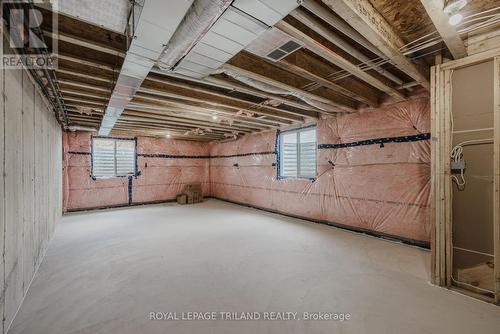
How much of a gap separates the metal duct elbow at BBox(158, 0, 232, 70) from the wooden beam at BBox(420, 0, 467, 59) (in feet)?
4.34

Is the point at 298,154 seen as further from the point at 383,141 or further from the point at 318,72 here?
the point at 318,72

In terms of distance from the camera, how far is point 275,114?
405 cm

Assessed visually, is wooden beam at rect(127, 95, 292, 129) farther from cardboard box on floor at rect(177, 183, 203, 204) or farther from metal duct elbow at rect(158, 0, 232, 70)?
cardboard box on floor at rect(177, 183, 203, 204)

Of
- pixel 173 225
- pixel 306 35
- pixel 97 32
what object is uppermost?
pixel 97 32

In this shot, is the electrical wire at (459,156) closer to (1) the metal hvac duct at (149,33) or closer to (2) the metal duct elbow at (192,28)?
(2) the metal duct elbow at (192,28)

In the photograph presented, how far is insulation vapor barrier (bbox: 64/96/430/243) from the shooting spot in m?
3.20

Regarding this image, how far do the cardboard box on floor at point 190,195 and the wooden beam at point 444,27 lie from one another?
6604mm

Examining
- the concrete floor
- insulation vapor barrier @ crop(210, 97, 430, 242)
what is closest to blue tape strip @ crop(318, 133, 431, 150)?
insulation vapor barrier @ crop(210, 97, 430, 242)

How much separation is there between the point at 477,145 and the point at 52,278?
14.3 ft

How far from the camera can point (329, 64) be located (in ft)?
8.16

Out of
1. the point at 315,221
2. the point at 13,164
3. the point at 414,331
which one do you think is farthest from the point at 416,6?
the point at 315,221

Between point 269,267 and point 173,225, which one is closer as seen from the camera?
point 269,267

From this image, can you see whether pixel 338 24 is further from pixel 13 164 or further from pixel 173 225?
pixel 173 225

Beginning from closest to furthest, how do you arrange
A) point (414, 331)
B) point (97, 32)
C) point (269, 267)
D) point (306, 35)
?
point (414, 331)
point (306, 35)
point (97, 32)
point (269, 267)
